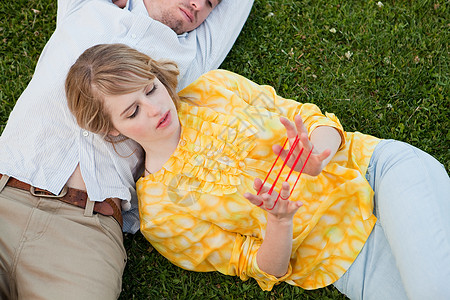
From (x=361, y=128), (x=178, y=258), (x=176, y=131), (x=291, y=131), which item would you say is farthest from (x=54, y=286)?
(x=361, y=128)

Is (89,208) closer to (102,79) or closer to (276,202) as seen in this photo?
(102,79)

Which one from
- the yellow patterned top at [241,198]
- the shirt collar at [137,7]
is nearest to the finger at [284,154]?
the yellow patterned top at [241,198]

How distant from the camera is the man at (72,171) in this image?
2898mm

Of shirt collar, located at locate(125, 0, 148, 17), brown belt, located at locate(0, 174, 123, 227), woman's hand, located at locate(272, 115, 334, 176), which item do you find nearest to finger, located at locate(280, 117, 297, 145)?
woman's hand, located at locate(272, 115, 334, 176)

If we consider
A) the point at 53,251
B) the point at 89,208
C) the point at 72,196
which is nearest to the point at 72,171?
the point at 72,196

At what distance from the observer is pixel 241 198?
3.04m

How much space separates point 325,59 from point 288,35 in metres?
0.43

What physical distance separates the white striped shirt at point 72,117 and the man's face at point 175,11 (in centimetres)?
10

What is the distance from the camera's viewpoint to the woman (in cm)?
284

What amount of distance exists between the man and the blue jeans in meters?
1.61

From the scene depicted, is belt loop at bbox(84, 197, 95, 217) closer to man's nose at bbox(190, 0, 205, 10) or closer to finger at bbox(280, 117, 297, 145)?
finger at bbox(280, 117, 297, 145)

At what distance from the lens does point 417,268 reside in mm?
2631

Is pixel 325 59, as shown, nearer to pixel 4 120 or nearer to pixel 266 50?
pixel 266 50

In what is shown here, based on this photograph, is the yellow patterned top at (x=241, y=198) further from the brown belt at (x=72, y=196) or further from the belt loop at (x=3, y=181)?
the belt loop at (x=3, y=181)
